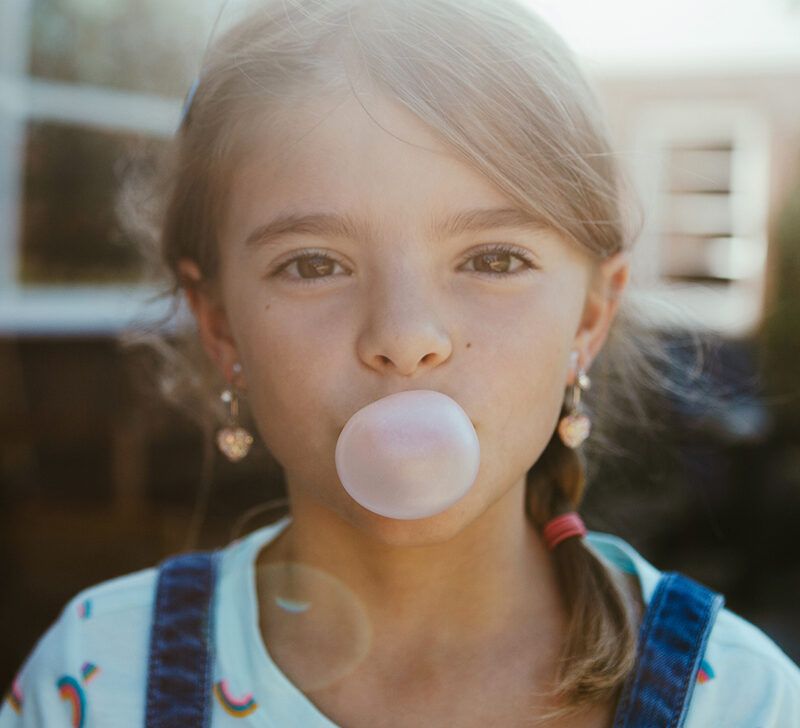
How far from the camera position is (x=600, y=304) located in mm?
1264

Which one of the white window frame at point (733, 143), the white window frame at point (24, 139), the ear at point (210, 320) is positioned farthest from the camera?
the white window frame at point (733, 143)

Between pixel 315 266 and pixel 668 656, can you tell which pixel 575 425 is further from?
pixel 315 266

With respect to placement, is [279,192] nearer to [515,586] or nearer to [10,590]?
[515,586]

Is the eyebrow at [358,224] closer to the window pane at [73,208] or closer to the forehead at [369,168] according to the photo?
the forehead at [369,168]

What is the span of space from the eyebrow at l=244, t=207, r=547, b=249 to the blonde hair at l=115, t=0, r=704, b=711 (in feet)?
0.07

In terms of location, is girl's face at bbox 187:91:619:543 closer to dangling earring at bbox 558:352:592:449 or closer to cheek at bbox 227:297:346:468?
cheek at bbox 227:297:346:468

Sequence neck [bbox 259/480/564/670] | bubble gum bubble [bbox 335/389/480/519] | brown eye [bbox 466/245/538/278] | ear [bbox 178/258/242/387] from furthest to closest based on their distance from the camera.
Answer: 1. ear [bbox 178/258/242/387]
2. neck [bbox 259/480/564/670]
3. brown eye [bbox 466/245/538/278]
4. bubble gum bubble [bbox 335/389/480/519]

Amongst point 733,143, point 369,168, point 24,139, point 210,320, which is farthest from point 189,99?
point 733,143

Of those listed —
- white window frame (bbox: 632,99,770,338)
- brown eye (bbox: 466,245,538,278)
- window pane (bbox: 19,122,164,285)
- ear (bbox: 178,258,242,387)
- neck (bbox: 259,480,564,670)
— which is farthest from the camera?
white window frame (bbox: 632,99,770,338)

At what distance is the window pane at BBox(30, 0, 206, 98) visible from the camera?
3.28 meters

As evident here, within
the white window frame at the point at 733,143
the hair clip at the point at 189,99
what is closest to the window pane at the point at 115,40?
the hair clip at the point at 189,99

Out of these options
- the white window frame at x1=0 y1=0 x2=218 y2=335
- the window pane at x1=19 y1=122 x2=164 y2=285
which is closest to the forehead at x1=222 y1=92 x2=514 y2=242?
the white window frame at x1=0 y1=0 x2=218 y2=335

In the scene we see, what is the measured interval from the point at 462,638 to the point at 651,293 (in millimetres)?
751

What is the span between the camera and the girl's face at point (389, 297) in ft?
3.30
